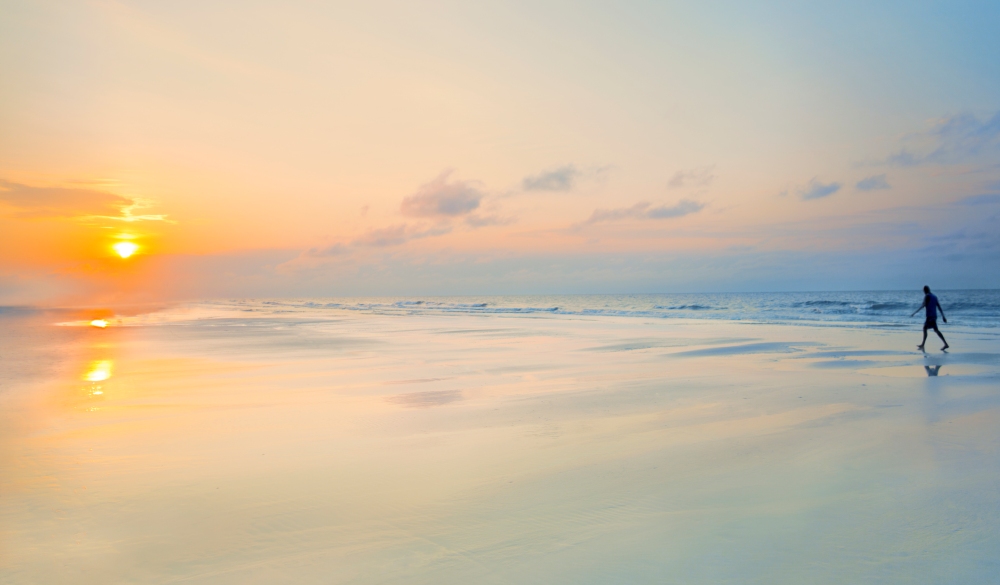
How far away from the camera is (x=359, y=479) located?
523cm

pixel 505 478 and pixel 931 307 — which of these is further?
pixel 931 307

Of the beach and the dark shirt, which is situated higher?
the dark shirt

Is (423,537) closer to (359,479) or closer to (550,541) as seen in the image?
(550,541)

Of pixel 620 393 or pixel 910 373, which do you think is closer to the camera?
pixel 620 393

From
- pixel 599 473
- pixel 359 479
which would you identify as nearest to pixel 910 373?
pixel 599 473

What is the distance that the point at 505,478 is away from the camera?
17.0 feet

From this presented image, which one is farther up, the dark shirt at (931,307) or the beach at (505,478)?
the dark shirt at (931,307)

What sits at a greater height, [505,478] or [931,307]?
[931,307]

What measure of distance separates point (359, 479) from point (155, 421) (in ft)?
13.4

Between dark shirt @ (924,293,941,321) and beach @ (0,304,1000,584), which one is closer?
beach @ (0,304,1000,584)

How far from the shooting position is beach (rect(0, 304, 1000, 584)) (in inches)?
141

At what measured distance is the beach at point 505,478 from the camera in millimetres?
3592

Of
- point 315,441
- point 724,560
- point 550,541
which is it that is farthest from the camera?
point 315,441

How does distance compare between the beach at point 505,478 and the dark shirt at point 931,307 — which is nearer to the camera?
the beach at point 505,478
